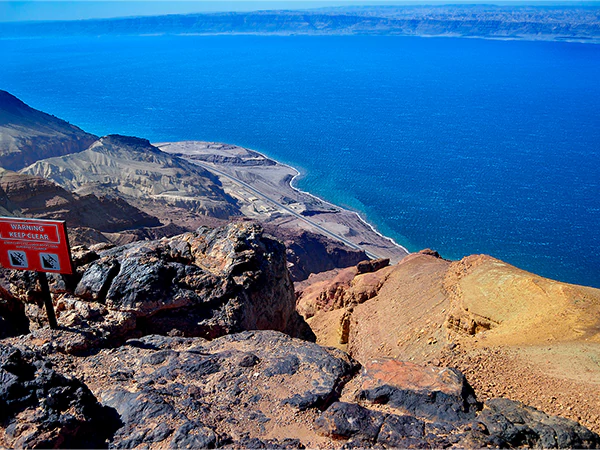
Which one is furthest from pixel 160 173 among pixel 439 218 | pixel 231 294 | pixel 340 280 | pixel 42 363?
pixel 42 363

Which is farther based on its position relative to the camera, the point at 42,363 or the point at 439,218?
the point at 439,218

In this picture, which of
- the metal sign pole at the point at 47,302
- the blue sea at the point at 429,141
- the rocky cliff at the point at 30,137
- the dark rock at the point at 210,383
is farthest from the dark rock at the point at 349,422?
the rocky cliff at the point at 30,137

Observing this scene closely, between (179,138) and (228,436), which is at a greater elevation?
(179,138)

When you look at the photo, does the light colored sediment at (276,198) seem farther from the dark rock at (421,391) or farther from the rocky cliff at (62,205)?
the dark rock at (421,391)

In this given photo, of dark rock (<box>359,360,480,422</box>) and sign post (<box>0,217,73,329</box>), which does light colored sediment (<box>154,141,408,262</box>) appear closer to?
dark rock (<box>359,360,480,422</box>)

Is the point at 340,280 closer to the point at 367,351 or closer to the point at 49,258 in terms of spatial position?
the point at 367,351

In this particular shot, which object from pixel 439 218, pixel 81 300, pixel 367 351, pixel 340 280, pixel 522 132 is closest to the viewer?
pixel 81 300

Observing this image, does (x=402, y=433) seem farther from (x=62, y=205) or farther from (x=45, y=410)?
(x=62, y=205)
